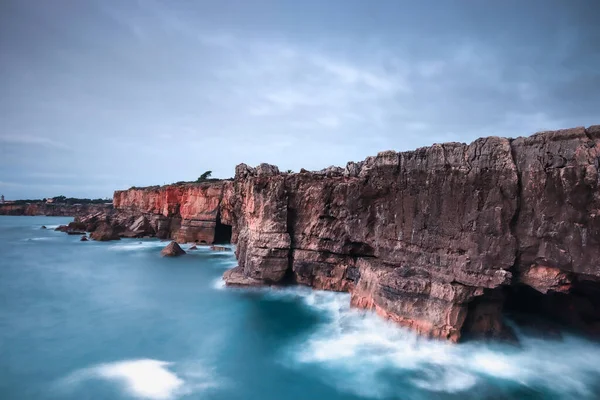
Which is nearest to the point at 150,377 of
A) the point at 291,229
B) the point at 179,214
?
the point at 291,229

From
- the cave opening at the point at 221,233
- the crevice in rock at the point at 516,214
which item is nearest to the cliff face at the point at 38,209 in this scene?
the cave opening at the point at 221,233

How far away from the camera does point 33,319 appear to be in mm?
13055

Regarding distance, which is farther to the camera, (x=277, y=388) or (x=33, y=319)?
(x=33, y=319)

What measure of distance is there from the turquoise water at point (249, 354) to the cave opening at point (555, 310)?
0.62 meters

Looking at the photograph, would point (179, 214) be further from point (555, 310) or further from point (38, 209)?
point (38, 209)

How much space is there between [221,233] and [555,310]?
3009cm

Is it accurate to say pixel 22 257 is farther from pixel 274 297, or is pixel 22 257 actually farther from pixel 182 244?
pixel 274 297

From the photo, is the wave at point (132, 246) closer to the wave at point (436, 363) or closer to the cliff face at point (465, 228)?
the cliff face at point (465, 228)

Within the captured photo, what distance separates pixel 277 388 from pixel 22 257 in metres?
30.3

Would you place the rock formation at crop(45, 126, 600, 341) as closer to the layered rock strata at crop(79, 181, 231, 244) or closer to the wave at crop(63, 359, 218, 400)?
the wave at crop(63, 359, 218, 400)

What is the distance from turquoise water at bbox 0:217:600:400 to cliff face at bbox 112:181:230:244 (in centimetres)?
1766

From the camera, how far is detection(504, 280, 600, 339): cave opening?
10.1 m

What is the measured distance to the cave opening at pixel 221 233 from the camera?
113 feet

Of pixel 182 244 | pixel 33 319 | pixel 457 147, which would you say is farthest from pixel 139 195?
pixel 457 147
